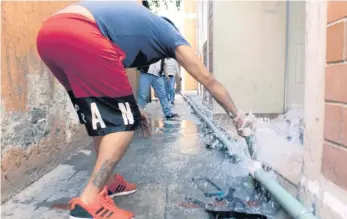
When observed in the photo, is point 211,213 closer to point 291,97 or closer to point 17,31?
point 17,31

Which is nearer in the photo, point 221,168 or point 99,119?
point 99,119

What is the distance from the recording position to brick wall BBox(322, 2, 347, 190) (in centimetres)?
173

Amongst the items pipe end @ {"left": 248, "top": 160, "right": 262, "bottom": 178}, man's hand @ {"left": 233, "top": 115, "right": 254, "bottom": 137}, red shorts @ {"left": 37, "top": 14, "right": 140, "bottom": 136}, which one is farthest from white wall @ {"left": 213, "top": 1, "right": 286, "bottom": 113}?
red shorts @ {"left": 37, "top": 14, "right": 140, "bottom": 136}

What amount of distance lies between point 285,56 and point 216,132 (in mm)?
2051

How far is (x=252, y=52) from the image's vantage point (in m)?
5.66

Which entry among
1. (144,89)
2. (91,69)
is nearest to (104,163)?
(91,69)

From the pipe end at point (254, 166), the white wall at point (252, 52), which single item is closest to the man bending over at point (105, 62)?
the pipe end at point (254, 166)

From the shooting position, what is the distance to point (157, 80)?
7.51 meters

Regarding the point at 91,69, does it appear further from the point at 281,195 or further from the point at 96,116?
the point at 281,195

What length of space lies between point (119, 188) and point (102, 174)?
21.9 inches

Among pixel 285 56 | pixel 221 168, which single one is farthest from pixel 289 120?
pixel 221 168

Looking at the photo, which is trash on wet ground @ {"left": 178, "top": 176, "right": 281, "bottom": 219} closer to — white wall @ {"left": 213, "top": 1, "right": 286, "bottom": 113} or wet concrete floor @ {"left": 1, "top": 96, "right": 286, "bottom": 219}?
wet concrete floor @ {"left": 1, "top": 96, "right": 286, "bottom": 219}

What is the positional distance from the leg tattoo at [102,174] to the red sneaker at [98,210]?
0.06 m

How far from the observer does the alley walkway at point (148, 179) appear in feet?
7.77
